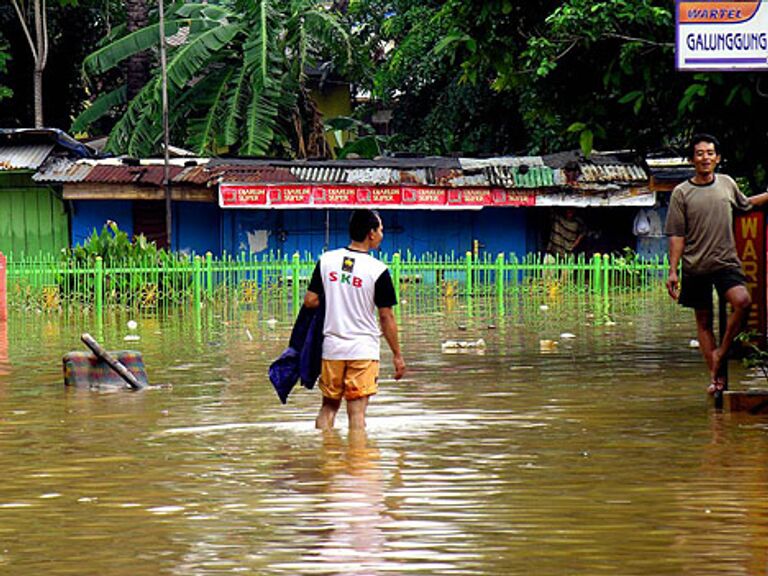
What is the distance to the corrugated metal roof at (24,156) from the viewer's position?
3219 centimetres

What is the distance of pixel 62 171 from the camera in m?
32.1

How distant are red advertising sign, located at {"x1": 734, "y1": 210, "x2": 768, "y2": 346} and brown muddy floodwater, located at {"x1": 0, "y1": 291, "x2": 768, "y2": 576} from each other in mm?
560

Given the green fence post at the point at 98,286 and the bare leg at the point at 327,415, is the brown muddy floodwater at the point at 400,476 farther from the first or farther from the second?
the green fence post at the point at 98,286

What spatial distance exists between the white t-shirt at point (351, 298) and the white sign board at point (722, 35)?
10.8ft

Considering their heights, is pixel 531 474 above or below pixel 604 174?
below

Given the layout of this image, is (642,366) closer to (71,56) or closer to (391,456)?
(391,456)

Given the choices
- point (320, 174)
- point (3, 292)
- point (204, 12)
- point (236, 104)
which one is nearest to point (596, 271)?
point (320, 174)

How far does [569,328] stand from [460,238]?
1420 cm

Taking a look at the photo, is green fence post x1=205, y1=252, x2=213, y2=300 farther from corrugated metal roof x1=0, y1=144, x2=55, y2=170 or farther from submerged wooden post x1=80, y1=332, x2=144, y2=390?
submerged wooden post x1=80, y1=332, x2=144, y2=390

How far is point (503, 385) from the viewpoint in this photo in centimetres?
1362

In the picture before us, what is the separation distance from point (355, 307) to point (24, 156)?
79.0 ft

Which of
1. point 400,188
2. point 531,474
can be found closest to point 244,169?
point 400,188

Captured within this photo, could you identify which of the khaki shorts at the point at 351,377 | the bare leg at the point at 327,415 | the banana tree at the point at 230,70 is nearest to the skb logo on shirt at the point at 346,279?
the khaki shorts at the point at 351,377

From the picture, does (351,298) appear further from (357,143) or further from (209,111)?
(357,143)
